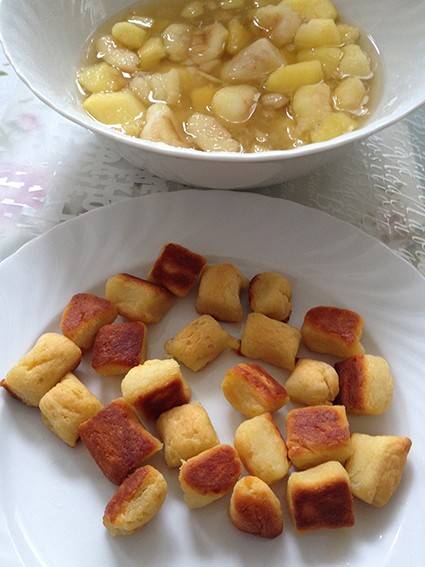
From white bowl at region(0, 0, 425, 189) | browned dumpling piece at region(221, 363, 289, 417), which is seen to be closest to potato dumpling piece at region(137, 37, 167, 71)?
white bowl at region(0, 0, 425, 189)

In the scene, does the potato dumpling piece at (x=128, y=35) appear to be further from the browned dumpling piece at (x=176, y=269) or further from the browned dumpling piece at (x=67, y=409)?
the browned dumpling piece at (x=67, y=409)

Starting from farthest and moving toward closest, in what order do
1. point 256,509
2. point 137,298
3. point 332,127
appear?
A: point 332,127
point 137,298
point 256,509

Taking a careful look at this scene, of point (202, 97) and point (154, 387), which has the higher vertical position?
point (202, 97)

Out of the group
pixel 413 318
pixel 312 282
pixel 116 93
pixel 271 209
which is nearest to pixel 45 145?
pixel 116 93

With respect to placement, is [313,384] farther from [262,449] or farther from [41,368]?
[41,368]

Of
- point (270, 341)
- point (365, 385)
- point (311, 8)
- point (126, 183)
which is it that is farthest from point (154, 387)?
point (311, 8)

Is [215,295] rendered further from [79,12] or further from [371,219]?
[79,12]

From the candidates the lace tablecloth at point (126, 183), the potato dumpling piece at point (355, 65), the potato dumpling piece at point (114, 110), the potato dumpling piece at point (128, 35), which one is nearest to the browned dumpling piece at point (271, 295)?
the lace tablecloth at point (126, 183)
